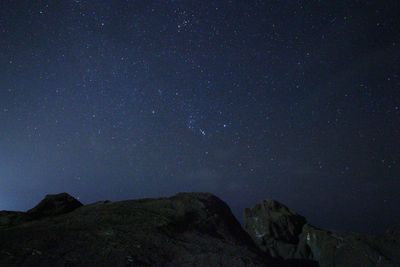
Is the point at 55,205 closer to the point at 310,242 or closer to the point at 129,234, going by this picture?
the point at 129,234

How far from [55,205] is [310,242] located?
23108 mm

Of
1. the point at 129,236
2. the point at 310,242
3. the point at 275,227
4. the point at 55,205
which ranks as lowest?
the point at 310,242

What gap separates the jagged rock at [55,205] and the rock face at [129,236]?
4 cm

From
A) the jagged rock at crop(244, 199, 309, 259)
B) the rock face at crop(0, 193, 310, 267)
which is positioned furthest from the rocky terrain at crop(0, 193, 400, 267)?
the jagged rock at crop(244, 199, 309, 259)

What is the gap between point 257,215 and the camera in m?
34.9

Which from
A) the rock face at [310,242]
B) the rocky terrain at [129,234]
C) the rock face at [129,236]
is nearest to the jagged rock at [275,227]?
the rock face at [310,242]

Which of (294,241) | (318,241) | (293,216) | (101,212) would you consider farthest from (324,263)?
(101,212)

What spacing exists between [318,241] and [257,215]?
7.29 m

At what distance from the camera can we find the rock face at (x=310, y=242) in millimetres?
25344

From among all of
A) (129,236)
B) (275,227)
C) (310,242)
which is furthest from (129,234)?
(275,227)

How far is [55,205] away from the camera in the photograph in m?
15.2

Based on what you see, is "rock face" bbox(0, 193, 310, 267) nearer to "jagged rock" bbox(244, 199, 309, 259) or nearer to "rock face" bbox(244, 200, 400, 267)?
"rock face" bbox(244, 200, 400, 267)

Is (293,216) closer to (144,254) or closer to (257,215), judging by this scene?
(257,215)

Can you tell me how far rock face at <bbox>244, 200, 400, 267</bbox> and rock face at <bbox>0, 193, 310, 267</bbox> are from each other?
49.8 feet
